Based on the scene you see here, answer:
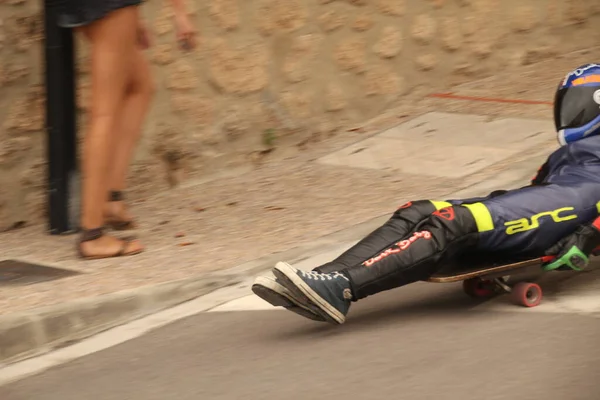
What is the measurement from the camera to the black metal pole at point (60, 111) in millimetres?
5992

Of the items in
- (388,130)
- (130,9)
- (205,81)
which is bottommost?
(388,130)

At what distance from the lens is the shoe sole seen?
4.43 meters

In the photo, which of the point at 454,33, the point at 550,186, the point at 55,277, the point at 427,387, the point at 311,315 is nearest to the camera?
the point at 427,387

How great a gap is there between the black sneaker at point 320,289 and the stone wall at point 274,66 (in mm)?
2572

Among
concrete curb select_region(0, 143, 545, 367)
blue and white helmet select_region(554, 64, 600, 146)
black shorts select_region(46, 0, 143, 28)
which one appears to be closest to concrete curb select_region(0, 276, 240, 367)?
concrete curb select_region(0, 143, 545, 367)

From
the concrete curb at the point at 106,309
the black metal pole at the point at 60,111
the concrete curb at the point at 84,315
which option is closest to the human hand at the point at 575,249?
the concrete curb at the point at 106,309

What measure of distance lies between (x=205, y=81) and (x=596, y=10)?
3.40 meters

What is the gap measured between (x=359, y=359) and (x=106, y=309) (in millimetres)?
1272

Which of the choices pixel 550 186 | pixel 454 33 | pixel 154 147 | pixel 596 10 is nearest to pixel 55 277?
pixel 154 147

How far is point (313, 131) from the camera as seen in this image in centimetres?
791

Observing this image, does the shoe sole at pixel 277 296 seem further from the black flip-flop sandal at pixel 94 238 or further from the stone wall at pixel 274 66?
the stone wall at pixel 274 66

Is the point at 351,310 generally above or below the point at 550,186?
below

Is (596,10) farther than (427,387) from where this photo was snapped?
Yes

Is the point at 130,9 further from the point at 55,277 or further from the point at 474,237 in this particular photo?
the point at 474,237
